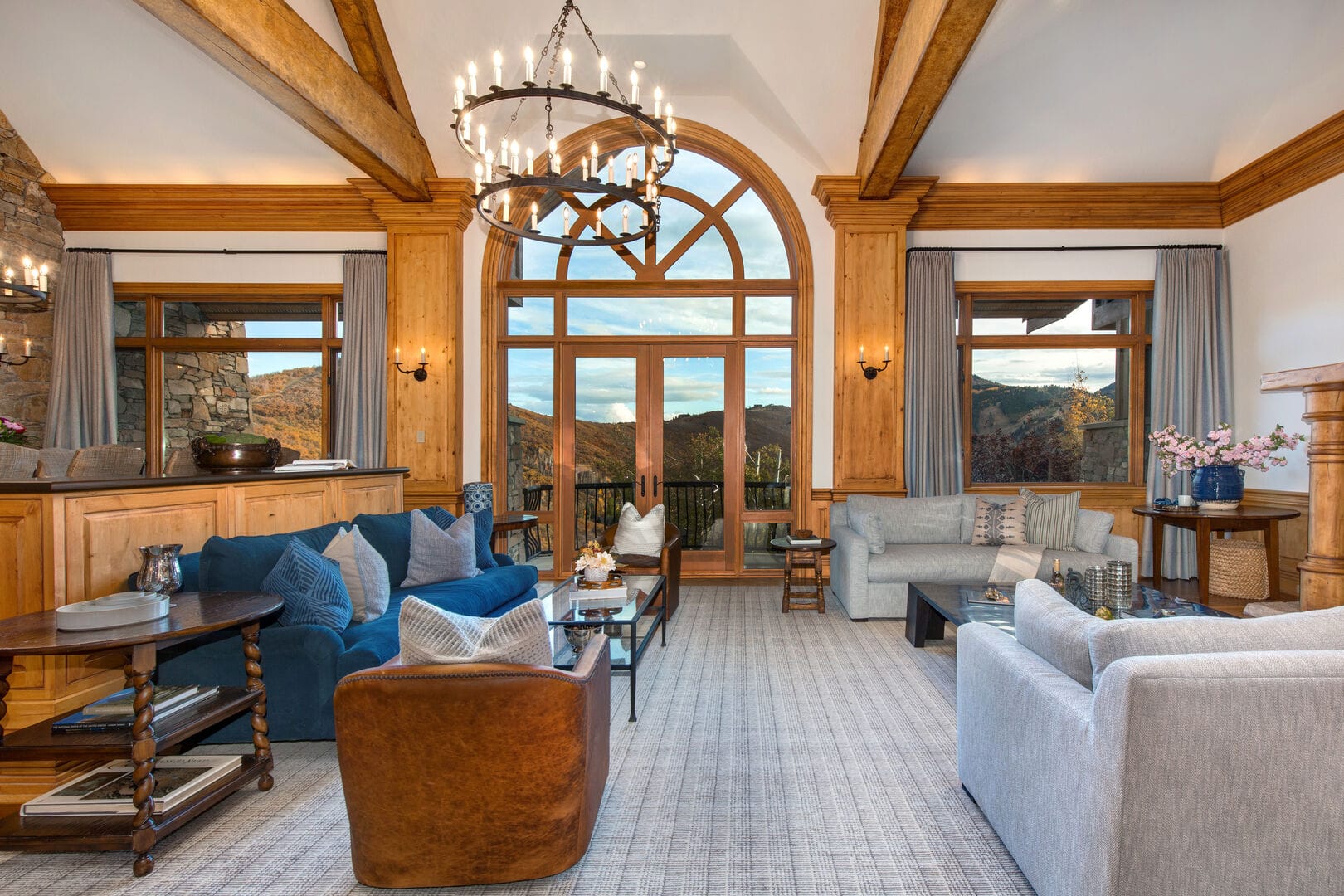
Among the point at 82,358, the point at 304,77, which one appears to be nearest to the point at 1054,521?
the point at 304,77

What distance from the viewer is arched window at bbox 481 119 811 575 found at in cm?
639

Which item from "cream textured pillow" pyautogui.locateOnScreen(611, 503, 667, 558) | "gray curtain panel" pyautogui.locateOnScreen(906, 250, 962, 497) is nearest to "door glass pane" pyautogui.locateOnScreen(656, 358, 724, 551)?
"cream textured pillow" pyautogui.locateOnScreen(611, 503, 667, 558)

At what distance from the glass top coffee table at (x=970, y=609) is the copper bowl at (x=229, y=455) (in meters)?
3.79

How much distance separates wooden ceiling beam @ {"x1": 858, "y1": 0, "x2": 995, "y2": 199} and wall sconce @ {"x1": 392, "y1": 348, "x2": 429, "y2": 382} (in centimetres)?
412

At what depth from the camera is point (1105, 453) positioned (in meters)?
6.38

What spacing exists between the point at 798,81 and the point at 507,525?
4424 millimetres

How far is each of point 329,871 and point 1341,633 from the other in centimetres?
280

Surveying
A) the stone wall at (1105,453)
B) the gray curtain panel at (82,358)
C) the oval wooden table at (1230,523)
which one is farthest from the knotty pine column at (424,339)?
the oval wooden table at (1230,523)

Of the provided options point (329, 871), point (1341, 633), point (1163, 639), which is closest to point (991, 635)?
point (1163, 639)

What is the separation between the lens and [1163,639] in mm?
1621

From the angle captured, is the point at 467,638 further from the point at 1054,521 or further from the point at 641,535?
the point at 1054,521

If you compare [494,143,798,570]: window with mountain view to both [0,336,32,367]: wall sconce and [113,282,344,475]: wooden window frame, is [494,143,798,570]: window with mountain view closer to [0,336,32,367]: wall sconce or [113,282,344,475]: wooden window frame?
[113,282,344,475]: wooden window frame

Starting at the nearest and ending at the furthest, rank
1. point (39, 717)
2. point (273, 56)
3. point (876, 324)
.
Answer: point (39, 717), point (273, 56), point (876, 324)

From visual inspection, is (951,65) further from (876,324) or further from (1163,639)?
(1163,639)
